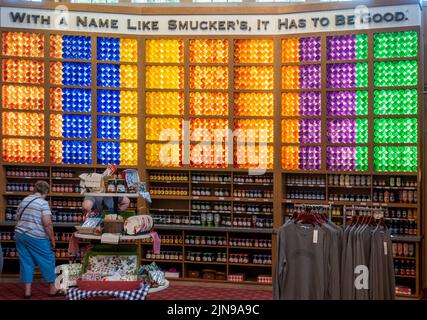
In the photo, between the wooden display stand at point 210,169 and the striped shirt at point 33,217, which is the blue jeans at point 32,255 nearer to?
the striped shirt at point 33,217

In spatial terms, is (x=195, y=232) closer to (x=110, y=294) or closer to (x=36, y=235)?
(x=36, y=235)

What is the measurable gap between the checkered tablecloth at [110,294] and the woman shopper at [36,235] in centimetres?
251

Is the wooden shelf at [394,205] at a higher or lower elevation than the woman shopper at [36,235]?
higher

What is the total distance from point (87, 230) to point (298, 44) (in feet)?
16.2

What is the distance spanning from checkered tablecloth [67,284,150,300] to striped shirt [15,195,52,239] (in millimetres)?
2507

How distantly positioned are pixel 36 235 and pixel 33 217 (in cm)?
26

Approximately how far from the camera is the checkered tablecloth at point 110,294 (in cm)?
621

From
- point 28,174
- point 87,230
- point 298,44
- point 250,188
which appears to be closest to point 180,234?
point 250,188

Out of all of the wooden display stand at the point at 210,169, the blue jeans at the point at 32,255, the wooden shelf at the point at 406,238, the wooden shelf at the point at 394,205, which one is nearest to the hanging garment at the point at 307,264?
the wooden shelf at the point at 406,238

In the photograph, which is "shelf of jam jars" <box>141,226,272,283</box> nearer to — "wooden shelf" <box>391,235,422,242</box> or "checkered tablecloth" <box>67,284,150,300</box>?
"wooden shelf" <box>391,235,422,242</box>

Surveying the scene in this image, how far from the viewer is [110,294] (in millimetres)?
6211

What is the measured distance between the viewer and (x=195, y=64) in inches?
405

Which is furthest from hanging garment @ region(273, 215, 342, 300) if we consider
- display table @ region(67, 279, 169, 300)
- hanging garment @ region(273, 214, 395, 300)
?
display table @ region(67, 279, 169, 300)
